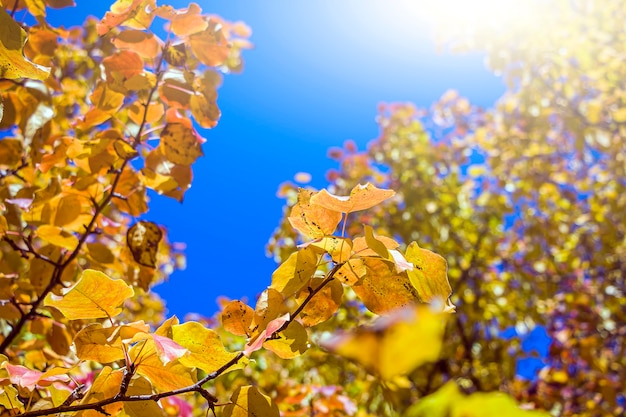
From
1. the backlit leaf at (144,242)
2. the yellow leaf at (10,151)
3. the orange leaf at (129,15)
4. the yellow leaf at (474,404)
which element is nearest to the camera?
the yellow leaf at (474,404)

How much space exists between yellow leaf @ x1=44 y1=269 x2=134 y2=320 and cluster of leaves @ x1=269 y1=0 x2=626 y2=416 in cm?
325

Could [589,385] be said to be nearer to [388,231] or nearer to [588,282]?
[588,282]

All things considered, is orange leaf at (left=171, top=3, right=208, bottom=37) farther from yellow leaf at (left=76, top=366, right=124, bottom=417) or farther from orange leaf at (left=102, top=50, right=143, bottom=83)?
yellow leaf at (left=76, top=366, right=124, bottom=417)

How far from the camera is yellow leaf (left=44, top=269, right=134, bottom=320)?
54 cm

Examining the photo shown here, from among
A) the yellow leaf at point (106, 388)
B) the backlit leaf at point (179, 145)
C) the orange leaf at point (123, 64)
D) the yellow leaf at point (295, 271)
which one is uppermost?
the orange leaf at point (123, 64)

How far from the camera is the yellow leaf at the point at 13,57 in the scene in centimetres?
55

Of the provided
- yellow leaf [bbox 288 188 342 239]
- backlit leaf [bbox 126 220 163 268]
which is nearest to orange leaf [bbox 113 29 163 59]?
backlit leaf [bbox 126 220 163 268]

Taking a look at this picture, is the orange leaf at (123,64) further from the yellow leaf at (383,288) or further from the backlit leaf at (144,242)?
the yellow leaf at (383,288)

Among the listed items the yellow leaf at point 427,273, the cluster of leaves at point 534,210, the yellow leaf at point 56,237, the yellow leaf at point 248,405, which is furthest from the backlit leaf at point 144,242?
the cluster of leaves at point 534,210

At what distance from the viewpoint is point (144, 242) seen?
105 cm

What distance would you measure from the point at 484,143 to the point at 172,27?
4.47 meters

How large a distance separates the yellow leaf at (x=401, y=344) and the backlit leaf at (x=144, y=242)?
3.09 ft

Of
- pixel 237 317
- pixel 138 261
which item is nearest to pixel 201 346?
pixel 237 317

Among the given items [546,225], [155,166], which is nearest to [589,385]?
[546,225]
